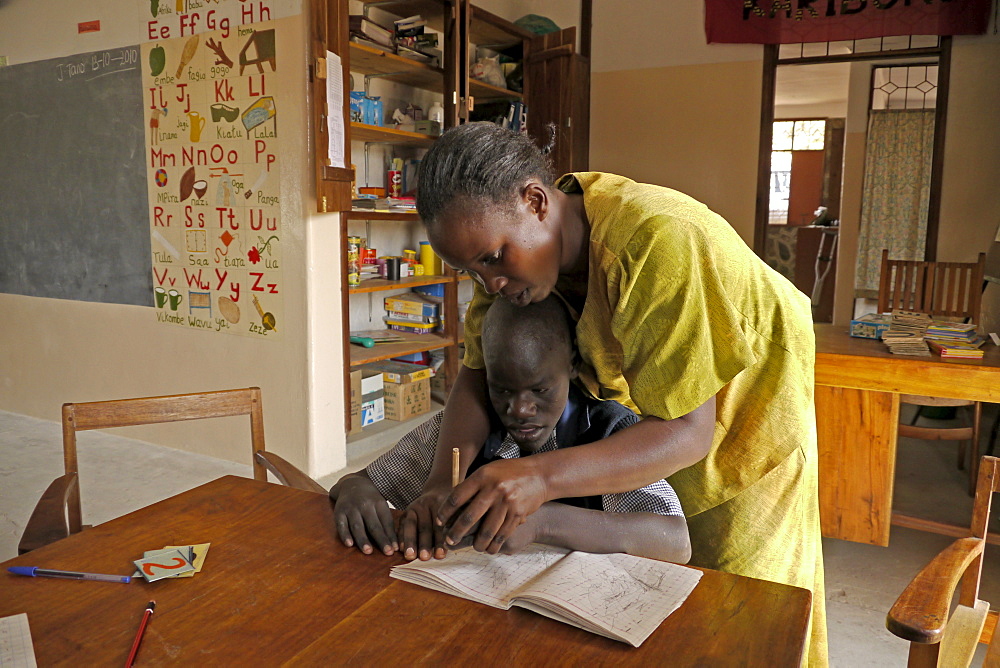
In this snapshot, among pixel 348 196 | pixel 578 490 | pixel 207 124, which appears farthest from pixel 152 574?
pixel 207 124

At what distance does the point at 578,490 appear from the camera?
1.05m

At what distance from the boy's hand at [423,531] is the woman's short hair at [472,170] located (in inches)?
18.0

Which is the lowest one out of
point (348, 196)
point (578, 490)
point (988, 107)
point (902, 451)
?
point (902, 451)

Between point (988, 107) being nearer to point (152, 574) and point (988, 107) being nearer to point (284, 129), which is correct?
point (284, 129)

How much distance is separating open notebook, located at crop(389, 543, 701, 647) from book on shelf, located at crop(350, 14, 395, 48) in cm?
343

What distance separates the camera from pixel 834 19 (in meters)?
5.30

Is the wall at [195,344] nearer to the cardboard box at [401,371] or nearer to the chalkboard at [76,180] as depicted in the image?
the chalkboard at [76,180]

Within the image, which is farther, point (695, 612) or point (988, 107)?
point (988, 107)

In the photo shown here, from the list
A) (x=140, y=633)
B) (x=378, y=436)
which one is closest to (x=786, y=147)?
(x=378, y=436)

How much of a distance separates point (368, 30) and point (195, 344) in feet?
6.26

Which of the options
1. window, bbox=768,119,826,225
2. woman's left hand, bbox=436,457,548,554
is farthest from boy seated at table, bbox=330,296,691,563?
window, bbox=768,119,826,225

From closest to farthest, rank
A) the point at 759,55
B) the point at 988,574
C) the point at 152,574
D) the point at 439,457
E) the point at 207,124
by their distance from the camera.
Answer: the point at 152,574 < the point at 439,457 < the point at 988,574 < the point at 207,124 < the point at 759,55

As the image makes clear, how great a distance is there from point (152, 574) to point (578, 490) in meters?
0.63

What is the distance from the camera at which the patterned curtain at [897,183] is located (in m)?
6.62
